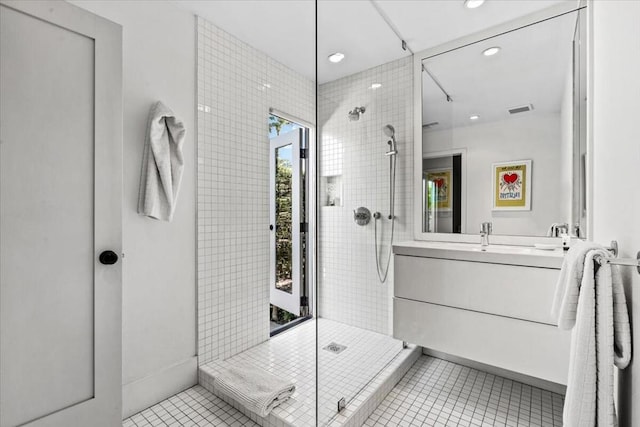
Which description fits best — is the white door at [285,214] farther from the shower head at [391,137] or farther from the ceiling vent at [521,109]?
the ceiling vent at [521,109]

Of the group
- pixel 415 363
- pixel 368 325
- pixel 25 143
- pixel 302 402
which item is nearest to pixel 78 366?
pixel 25 143

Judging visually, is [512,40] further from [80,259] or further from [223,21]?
[80,259]

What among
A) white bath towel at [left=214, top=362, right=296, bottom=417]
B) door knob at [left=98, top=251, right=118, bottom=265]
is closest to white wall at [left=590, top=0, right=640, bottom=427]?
white bath towel at [left=214, top=362, right=296, bottom=417]

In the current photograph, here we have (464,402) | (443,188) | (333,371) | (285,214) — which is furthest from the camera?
(285,214)

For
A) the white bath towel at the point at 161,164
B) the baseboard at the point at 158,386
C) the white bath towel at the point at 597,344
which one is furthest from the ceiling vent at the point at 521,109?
the baseboard at the point at 158,386

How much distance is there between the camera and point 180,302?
1.88 metres

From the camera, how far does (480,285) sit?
166 cm

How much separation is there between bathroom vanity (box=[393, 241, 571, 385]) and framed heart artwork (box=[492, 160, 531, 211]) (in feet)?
0.88

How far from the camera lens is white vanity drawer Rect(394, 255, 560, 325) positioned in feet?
4.90

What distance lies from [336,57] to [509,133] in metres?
1.17

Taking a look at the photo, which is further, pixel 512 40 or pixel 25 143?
pixel 512 40

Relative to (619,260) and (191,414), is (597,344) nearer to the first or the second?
(619,260)

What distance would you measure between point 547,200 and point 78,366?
2492 mm

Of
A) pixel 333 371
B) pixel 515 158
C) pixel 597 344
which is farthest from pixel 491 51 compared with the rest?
pixel 333 371
